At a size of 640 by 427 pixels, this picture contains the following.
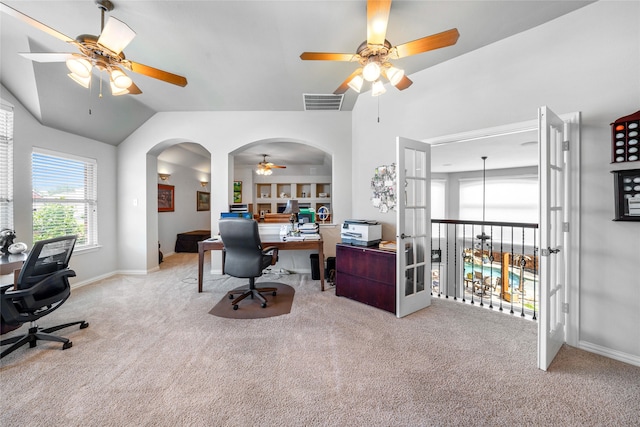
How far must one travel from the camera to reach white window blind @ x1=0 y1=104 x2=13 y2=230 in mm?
2674

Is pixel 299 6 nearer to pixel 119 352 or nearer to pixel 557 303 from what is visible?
pixel 119 352

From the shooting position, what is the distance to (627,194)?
1.74 meters

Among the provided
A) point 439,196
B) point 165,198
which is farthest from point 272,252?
point 439,196

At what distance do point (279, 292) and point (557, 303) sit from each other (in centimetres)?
286

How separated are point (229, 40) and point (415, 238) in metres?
2.79

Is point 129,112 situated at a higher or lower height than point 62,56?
higher

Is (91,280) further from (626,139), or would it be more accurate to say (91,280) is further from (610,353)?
(626,139)

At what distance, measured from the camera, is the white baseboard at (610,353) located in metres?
1.77

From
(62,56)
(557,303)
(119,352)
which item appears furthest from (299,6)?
(557,303)

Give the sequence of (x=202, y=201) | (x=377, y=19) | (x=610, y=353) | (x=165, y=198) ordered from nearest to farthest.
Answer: (x=377, y=19) < (x=610, y=353) < (x=165, y=198) < (x=202, y=201)

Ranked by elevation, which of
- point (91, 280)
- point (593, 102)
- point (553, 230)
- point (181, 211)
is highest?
point (593, 102)

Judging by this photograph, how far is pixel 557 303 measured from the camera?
2029 mm

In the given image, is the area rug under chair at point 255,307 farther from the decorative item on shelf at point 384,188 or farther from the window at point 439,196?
→ the window at point 439,196

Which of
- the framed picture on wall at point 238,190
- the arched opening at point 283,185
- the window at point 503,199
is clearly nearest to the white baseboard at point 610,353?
the window at point 503,199
